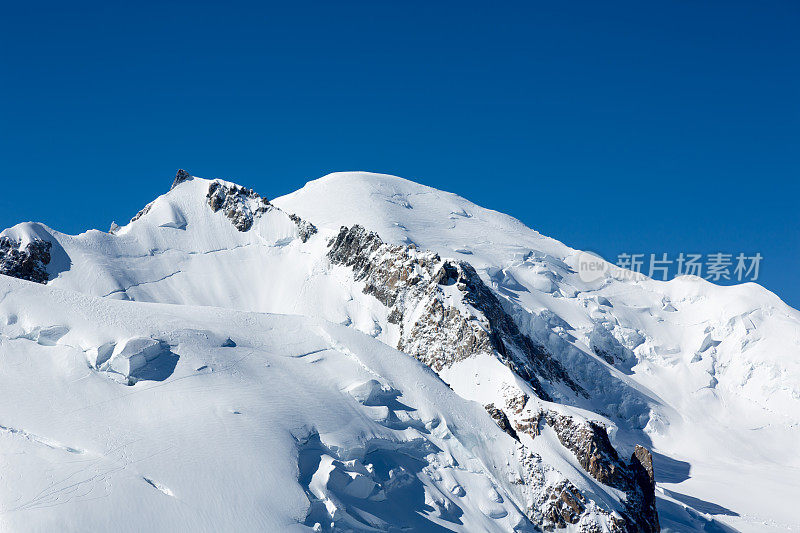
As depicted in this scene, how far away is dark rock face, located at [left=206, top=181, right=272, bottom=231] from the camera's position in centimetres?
9081

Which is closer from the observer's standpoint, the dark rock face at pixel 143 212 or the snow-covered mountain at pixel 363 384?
the snow-covered mountain at pixel 363 384

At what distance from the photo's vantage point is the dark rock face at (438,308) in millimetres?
63969

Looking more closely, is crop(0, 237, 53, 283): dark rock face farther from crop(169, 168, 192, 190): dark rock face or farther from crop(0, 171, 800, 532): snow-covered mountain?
crop(169, 168, 192, 190): dark rock face

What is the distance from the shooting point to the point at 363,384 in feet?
159

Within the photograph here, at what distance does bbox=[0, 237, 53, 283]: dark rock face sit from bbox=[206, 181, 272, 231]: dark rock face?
22.3m

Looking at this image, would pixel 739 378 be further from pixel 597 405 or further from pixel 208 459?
pixel 208 459

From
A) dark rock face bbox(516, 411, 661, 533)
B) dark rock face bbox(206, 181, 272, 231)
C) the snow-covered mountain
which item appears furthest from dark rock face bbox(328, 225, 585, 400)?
dark rock face bbox(206, 181, 272, 231)

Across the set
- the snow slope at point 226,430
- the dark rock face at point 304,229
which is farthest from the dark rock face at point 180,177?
the snow slope at point 226,430

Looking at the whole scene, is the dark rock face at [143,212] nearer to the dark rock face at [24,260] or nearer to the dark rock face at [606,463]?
the dark rock face at [24,260]

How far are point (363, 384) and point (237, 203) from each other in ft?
164

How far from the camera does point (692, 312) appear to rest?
3949 inches

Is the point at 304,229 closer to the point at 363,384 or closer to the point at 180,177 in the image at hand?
the point at 180,177

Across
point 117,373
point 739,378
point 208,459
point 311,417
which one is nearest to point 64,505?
point 208,459

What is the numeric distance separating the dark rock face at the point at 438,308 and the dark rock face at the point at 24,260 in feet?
99.7
